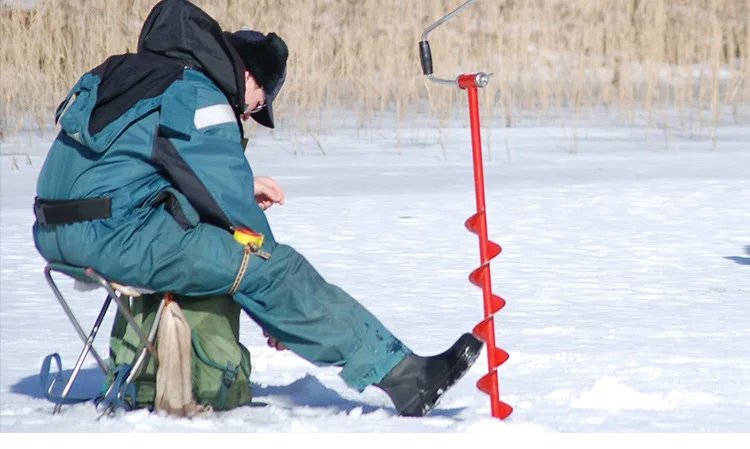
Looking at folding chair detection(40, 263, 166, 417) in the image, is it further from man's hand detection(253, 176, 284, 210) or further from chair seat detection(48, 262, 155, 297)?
man's hand detection(253, 176, 284, 210)

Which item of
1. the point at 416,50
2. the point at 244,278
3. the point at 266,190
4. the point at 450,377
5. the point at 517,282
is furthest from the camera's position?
the point at 416,50

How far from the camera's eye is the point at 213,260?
8.16 ft

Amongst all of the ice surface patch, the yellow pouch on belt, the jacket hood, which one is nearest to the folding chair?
the yellow pouch on belt

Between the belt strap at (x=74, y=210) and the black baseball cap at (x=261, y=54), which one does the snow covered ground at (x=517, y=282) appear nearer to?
the belt strap at (x=74, y=210)

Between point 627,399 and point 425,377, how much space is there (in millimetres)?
552

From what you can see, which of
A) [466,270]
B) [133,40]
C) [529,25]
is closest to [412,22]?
[529,25]

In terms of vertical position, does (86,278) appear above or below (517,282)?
above

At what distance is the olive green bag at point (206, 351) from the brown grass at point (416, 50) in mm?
6344

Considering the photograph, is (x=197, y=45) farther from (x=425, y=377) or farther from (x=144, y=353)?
(x=425, y=377)

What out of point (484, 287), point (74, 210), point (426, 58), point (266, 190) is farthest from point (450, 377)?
point (74, 210)

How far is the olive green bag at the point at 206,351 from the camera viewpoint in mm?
2670

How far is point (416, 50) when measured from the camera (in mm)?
10242

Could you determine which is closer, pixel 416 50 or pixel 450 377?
pixel 450 377

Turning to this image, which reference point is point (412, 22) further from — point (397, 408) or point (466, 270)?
point (397, 408)
